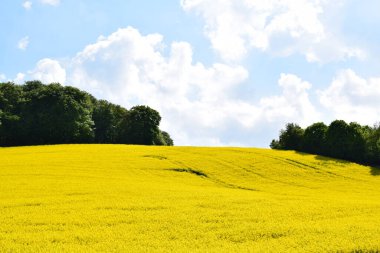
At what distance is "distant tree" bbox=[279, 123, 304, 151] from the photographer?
238ft

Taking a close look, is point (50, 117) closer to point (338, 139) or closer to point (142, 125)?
point (142, 125)

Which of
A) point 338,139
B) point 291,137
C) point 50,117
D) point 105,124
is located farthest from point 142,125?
point 338,139

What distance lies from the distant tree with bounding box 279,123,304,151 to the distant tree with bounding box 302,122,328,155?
3901 mm

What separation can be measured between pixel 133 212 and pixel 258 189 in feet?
57.2

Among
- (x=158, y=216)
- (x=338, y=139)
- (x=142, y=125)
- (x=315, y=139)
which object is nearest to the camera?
(x=158, y=216)

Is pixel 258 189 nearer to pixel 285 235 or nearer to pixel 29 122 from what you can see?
pixel 285 235

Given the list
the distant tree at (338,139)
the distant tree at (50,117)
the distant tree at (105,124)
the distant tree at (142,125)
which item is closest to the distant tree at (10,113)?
the distant tree at (50,117)

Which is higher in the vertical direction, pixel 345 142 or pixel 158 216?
pixel 345 142

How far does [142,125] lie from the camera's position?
3388 inches

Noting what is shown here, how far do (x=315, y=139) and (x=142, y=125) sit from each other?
32844 millimetres

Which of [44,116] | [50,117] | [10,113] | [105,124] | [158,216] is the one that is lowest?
[158,216]

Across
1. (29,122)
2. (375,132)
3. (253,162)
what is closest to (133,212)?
(253,162)

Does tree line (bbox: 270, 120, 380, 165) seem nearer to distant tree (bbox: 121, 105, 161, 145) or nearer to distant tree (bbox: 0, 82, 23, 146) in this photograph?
distant tree (bbox: 121, 105, 161, 145)

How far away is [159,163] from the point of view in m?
42.5
